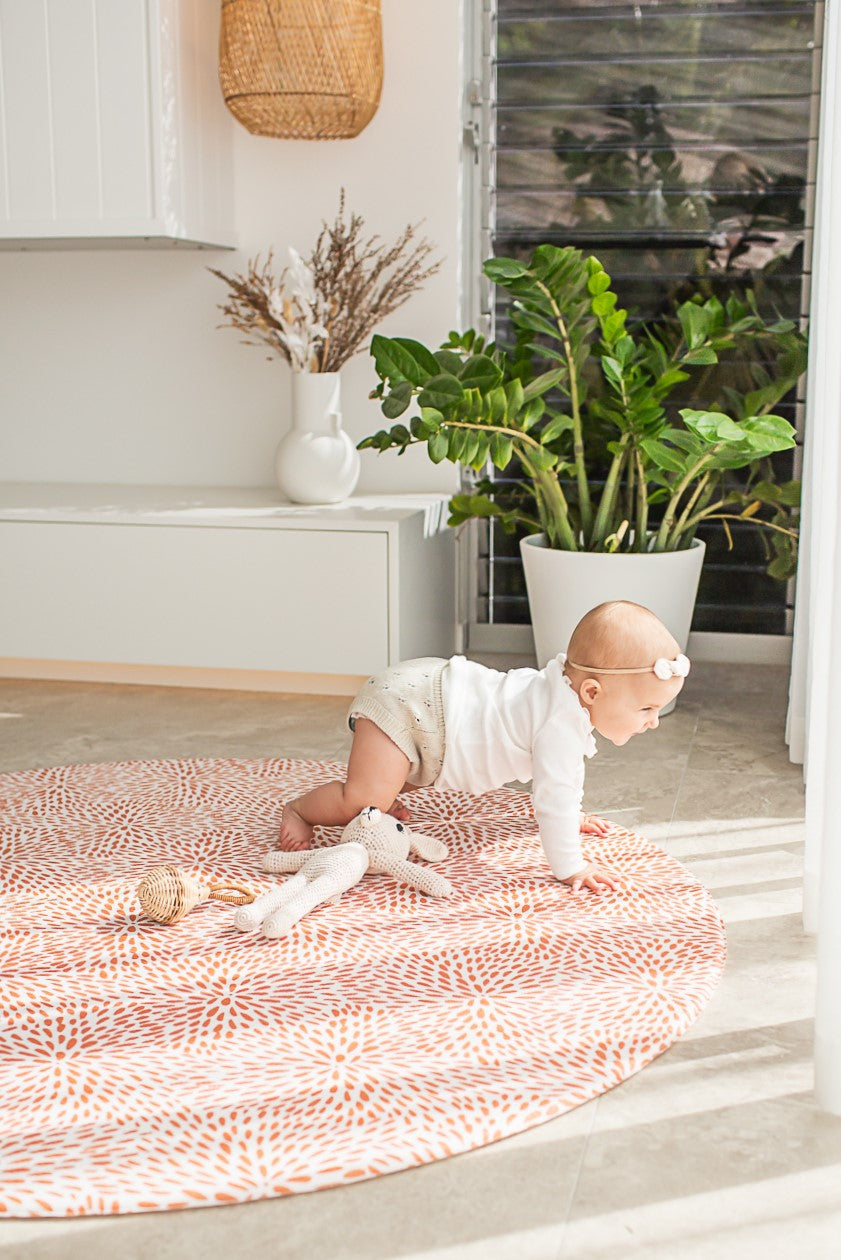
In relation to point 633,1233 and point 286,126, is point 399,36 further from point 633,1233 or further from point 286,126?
point 633,1233

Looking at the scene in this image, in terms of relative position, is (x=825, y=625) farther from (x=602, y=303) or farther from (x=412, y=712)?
(x=602, y=303)

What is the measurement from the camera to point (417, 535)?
3.24 m

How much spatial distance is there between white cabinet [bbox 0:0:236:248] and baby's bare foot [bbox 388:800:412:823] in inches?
63.6

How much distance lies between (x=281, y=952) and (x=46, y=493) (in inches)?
84.4

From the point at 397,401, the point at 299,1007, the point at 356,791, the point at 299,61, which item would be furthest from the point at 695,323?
the point at 299,1007

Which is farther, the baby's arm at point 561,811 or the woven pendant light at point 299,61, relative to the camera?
the woven pendant light at point 299,61

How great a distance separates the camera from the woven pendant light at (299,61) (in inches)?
125

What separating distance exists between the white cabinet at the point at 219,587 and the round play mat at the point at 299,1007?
2.96ft

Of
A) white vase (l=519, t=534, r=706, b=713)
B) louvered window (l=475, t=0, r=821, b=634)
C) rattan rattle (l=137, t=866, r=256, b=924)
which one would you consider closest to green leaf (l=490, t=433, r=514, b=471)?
white vase (l=519, t=534, r=706, b=713)

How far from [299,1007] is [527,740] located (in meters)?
0.58

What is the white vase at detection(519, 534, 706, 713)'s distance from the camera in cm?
294

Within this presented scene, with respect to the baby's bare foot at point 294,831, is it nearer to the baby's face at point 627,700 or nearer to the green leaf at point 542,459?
the baby's face at point 627,700

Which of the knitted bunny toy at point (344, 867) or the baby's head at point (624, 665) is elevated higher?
the baby's head at point (624, 665)

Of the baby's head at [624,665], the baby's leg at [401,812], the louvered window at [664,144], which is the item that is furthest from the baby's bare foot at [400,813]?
the louvered window at [664,144]
